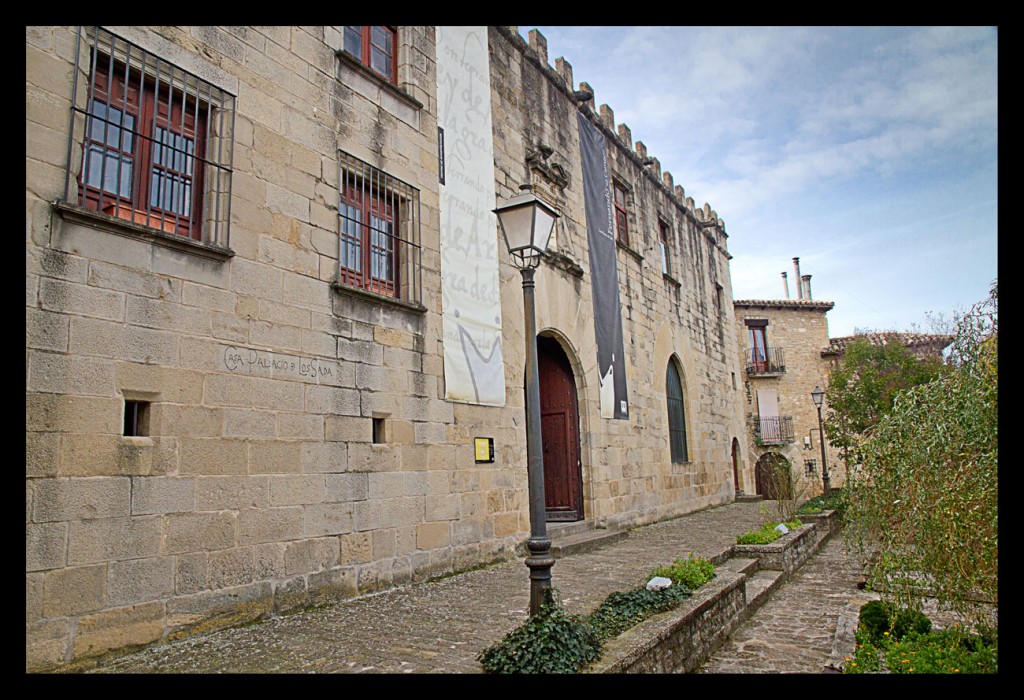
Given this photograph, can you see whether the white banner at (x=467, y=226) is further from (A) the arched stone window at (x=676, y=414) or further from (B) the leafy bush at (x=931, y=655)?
(A) the arched stone window at (x=676, y=414)

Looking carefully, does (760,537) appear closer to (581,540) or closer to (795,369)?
(581,540)

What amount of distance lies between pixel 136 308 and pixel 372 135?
3214mm

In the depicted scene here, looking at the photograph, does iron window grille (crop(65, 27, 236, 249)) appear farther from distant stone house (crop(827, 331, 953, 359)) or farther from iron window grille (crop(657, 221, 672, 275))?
distant stone house (crop(827, 331, 953, 359))

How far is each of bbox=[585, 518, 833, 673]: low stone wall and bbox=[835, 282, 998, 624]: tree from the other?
130cm

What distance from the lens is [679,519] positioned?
13.6 metres

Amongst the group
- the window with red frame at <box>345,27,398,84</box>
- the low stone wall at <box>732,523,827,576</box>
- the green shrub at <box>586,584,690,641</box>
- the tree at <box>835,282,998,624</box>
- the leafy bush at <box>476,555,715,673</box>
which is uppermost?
the window with red frame at <box>345,27,398,84</box>

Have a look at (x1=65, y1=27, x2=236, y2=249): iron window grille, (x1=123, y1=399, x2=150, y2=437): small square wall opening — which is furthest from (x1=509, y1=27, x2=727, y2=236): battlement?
(x1=123, y1=399, x2=150, y2=437): small square wall opening

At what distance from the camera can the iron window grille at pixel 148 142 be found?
4.66 meters

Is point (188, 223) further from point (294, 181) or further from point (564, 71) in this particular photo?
point (564, 71)

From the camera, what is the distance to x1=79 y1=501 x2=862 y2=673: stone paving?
13.5 ft

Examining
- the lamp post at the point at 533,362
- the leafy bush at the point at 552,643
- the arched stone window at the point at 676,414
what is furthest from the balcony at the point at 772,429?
the lamp post at the point at 533,362

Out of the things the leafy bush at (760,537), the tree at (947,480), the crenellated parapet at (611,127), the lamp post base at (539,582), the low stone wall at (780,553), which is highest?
the crenellated parapet at (611,127)

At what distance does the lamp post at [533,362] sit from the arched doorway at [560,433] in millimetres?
5654
